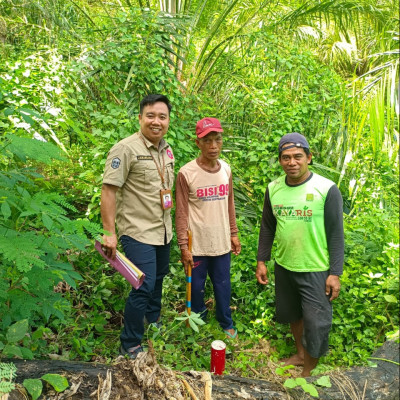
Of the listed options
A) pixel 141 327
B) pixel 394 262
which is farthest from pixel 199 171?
pixel 394 262

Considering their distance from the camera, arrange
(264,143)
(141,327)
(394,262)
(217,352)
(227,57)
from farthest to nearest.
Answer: (227,57), (264,143), (394,262), (141,327), (217,352)

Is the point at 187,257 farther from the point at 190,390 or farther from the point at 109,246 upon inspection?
the point at 190,390

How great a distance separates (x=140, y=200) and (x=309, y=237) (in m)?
1.24

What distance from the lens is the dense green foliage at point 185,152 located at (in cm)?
296

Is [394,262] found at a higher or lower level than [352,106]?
lower

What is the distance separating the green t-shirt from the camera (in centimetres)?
276

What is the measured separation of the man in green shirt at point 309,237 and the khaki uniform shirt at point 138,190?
35.2 inches

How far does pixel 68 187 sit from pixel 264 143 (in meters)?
2.24

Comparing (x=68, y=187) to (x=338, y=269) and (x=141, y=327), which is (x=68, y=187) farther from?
(x=338, y=269)

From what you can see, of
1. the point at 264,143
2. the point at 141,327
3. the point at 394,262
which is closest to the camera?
the point at 141,327

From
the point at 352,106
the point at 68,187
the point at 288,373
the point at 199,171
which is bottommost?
the point at 288,373

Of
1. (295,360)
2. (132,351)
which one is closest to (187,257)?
(132,351)

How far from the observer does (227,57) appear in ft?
18.0

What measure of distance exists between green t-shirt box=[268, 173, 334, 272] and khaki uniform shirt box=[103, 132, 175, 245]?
0.92 m
